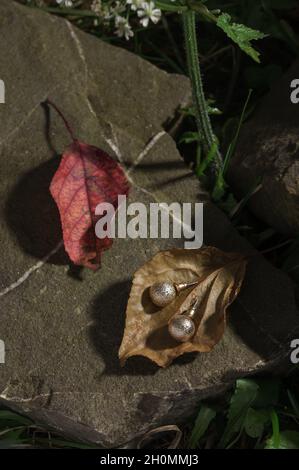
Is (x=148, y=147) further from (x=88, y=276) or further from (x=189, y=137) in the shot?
(x=88, y=276)

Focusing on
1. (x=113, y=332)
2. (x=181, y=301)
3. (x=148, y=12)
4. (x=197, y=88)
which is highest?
(x=148, y=12)

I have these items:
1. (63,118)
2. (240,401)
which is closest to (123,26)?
(63,118)

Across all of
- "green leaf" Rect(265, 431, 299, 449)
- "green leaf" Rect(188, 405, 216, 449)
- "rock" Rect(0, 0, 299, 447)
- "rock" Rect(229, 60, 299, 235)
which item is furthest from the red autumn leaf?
"green leaf" Rect(265, 431, 299, 449)

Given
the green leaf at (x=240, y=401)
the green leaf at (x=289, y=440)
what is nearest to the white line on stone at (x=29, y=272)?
the green leaf at (x=240, y=401)

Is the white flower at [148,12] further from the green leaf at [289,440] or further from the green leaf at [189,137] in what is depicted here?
the green leaf at [289,440]

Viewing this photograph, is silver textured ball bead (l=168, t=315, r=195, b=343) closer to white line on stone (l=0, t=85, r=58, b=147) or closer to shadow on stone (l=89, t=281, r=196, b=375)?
shadow on stone (l=89, t=281, r=196, b=375)
